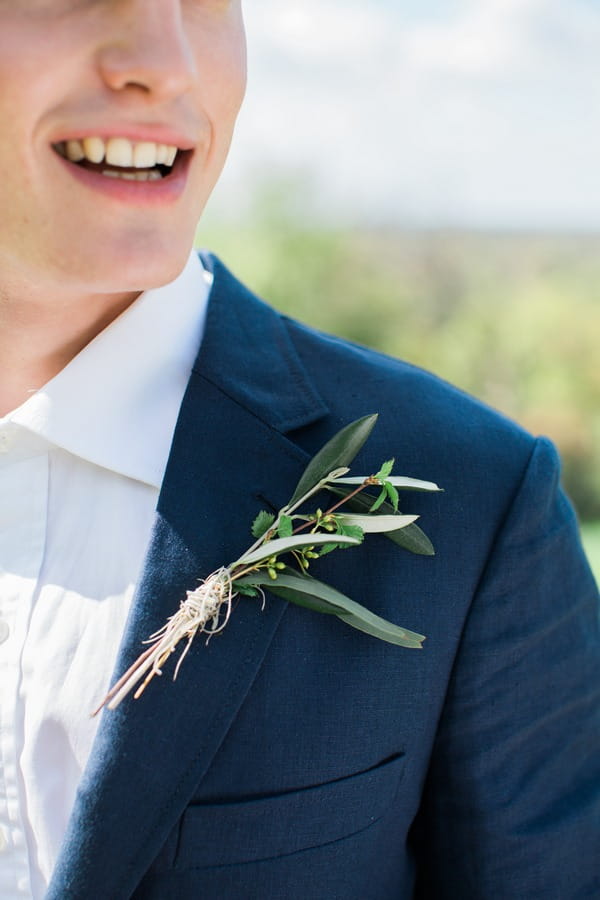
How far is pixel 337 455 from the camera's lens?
1.49 metres

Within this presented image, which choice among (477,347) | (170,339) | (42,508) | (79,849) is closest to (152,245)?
(170,339)

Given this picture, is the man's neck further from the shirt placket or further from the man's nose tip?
the man's nose tip

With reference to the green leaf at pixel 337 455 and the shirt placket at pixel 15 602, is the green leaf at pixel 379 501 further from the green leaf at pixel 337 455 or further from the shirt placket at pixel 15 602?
the shirt placket at pixel 15 602

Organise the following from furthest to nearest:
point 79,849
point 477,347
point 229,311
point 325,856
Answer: point 477,347, point 229,311, point 325,856, point 79,849

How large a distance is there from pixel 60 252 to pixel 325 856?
941 mm

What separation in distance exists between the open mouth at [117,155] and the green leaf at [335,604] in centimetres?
59

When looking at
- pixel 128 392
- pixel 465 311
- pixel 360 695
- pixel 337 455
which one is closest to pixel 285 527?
pixel 337 455

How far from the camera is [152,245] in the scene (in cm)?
142

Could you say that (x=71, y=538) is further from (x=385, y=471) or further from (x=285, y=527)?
(x=385, y=471)

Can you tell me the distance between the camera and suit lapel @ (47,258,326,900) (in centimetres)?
133

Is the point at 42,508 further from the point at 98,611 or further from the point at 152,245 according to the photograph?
the point at 152,245

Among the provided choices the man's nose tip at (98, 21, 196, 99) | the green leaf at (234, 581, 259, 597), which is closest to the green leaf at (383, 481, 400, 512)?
the green leaf at (234, 581, 259, 597)

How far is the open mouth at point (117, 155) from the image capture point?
1.37 metres

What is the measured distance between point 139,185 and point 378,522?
579 millimetres
